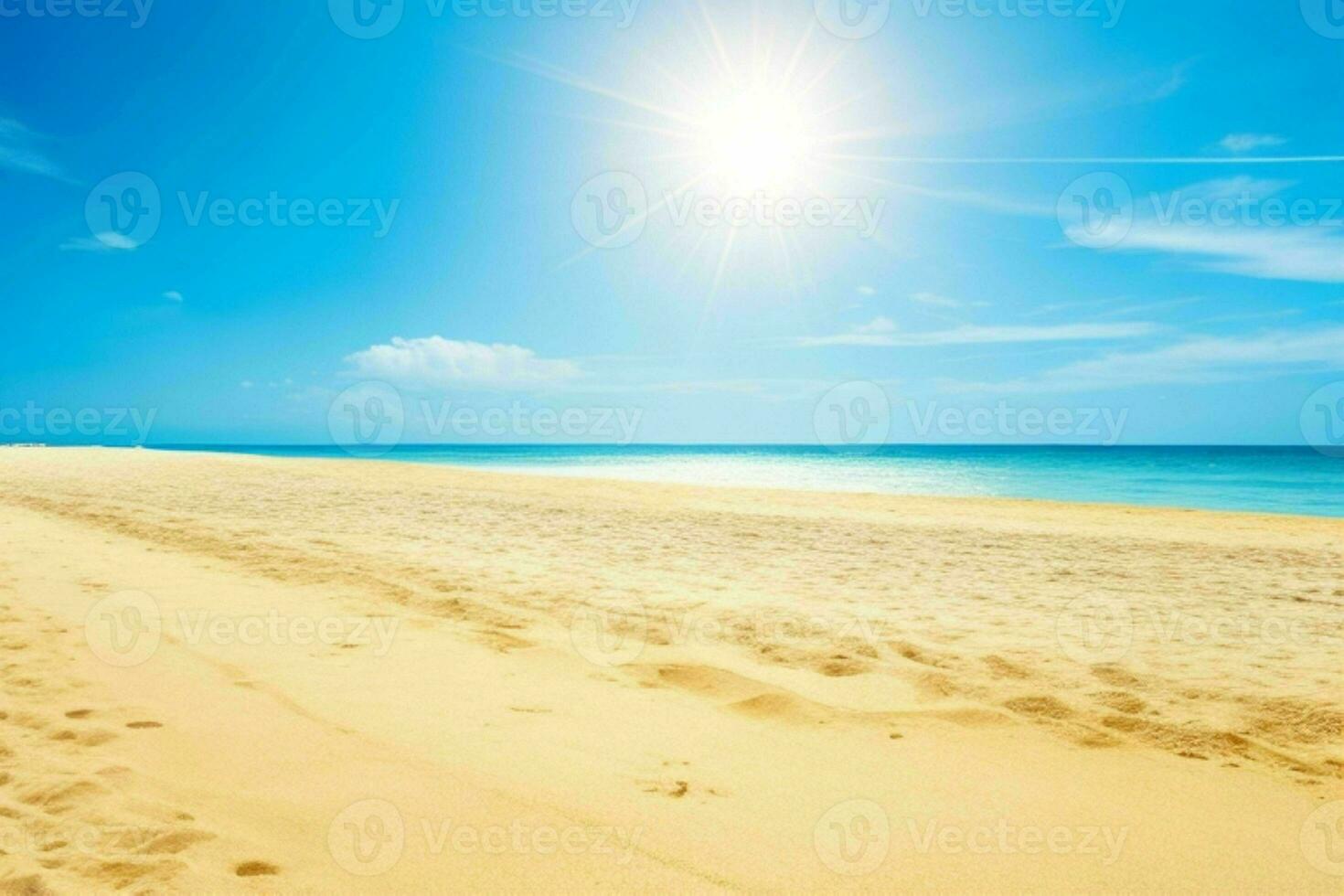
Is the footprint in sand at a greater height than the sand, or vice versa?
the sand

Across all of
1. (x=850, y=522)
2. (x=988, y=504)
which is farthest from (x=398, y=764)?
(x=988, y=504)

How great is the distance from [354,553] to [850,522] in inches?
386

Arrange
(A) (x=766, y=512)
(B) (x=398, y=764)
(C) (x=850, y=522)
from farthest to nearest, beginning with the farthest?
(A) (x=766, y=512), (C) (x=850, y=522), (B) (x=398, y=764)

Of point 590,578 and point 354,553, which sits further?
point 354,553

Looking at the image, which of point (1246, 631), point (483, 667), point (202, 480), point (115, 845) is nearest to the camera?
point (115, 845)

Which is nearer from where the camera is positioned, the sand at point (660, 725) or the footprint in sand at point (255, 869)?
the footprint in sand at point (255, 869)

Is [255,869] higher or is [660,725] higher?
[660,725]

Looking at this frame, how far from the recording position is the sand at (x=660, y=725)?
321cm

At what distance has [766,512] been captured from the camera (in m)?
17.6

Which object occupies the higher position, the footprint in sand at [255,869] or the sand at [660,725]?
the sand at [660,725]

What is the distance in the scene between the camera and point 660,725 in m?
4.77

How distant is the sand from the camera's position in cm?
321

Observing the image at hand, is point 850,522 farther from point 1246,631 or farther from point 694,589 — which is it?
point 1246,631

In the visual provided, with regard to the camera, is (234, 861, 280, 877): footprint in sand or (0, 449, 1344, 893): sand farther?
(0, 449, 1344, 893): sand
